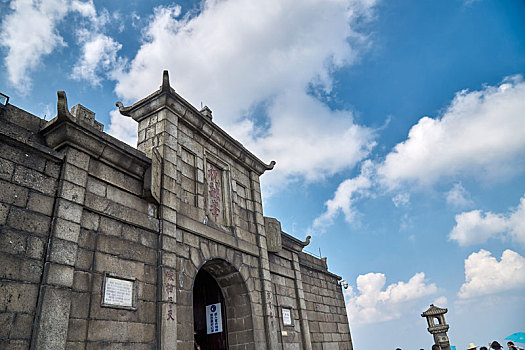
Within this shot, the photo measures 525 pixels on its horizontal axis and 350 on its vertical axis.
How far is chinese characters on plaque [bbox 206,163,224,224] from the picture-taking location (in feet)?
27.0

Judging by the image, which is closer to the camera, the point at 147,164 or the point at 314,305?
the point at 147,164

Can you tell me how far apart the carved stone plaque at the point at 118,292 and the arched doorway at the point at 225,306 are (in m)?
2.38

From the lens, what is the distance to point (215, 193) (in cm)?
852

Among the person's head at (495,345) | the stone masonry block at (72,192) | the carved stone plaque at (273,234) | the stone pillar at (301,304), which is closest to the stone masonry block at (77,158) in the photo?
the stone masonry block at (72,192)

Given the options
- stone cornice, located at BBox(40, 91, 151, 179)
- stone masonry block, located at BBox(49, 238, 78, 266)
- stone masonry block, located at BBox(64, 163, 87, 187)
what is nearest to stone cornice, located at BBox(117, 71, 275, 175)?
stone cornice, located at BBox(40, 91, 151, 179)

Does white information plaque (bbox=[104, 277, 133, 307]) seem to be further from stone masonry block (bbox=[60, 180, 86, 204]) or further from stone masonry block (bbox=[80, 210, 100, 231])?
stone masonry block (bbox=[60, 180, 86, 204])

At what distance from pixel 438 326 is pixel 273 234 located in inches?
339

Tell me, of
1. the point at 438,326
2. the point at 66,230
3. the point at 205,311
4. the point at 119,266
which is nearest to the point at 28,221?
the point at 66,230

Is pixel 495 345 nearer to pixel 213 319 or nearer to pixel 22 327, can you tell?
pixel 213 319

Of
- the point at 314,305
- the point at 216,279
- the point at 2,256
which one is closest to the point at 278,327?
the point at 216,279

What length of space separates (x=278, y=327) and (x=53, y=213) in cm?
586

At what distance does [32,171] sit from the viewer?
4906mm

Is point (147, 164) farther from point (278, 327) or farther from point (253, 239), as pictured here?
point (278, 327)

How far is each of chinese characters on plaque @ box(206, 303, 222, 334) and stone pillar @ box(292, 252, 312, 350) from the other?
267 centimetres
